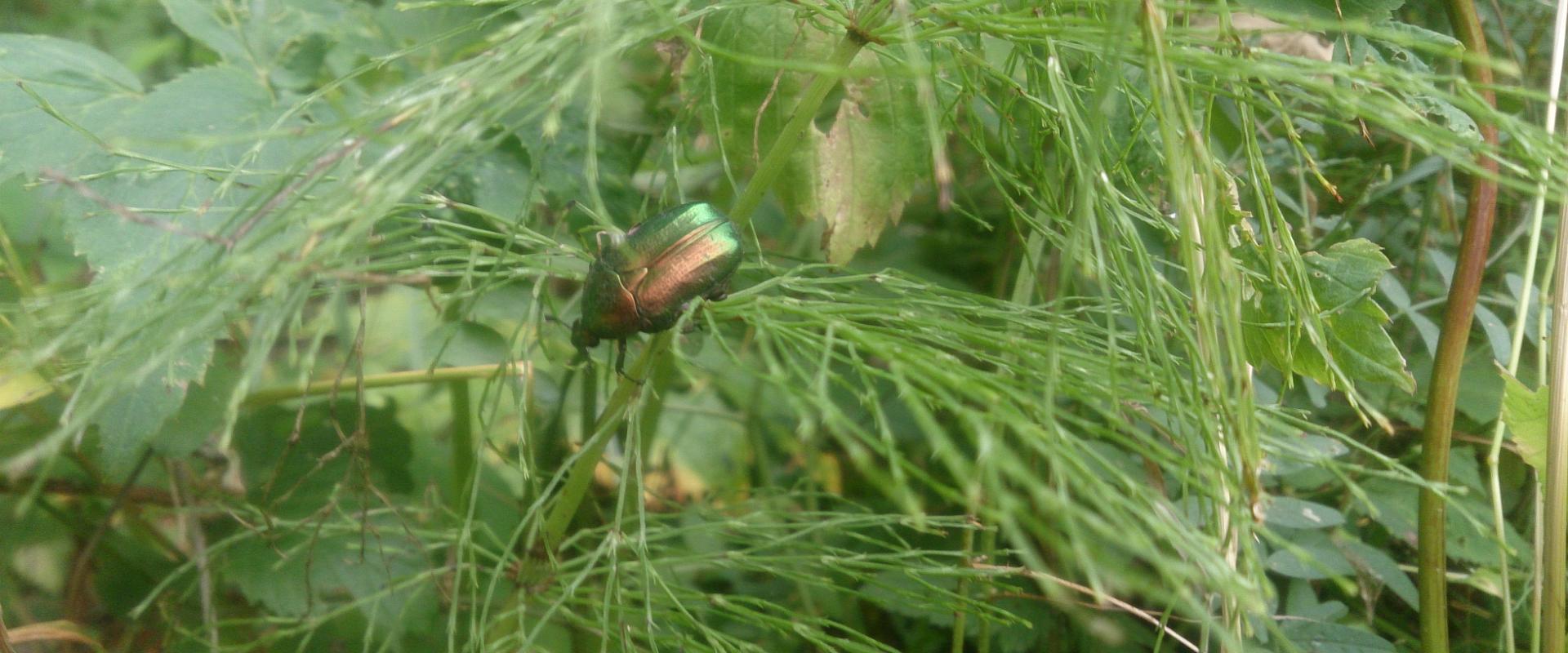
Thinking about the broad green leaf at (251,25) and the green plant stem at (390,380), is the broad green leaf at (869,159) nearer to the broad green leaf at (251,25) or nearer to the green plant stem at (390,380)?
the green plant stem at (390,380)

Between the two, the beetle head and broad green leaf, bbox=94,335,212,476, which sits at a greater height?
the beetle head

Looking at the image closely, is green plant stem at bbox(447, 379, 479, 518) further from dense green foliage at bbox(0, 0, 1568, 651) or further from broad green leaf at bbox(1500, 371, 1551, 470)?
broad green leaf at bbox(1500, 371, 1551, 470)

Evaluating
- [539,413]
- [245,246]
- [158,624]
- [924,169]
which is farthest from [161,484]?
[924,169]

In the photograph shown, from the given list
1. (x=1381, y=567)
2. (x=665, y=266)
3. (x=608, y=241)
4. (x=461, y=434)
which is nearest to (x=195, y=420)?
(x=461, y=434)

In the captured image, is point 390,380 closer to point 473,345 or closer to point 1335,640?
point 473,345

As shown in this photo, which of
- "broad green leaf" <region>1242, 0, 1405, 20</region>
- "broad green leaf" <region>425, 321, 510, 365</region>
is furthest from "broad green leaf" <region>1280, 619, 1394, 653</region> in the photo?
"broad green leaf" <region>425, 321, 510, 365</region>

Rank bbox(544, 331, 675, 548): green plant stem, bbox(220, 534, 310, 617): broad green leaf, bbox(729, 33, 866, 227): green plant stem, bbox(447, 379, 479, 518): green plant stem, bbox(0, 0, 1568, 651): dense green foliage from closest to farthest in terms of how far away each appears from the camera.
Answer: bbox(0, 0, 1568, 651): dense green foliage → bbox(729, 33, 866, 227): green plant stem → bbox(544, 331, 675, 548): green plant stem → bbox(220, 534, 310, 617): broad green leaf → bbox(447, 379, 479, 518): green plant stem

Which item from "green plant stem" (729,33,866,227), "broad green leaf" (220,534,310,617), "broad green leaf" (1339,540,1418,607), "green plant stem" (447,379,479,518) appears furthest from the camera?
"green plant stem" (447,379,479,518)
